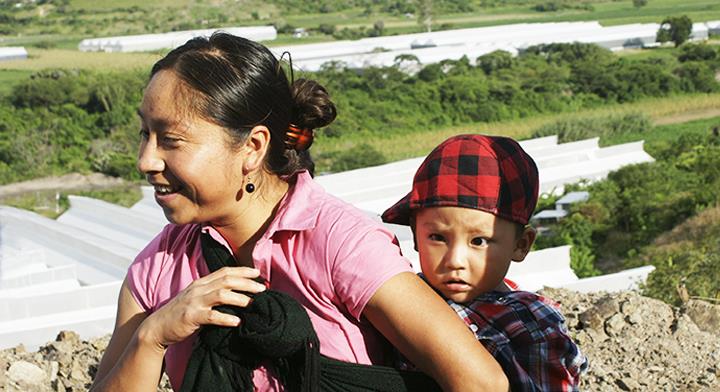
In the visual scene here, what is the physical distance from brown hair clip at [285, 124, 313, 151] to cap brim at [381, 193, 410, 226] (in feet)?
0.68

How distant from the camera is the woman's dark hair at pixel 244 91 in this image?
6.08ft

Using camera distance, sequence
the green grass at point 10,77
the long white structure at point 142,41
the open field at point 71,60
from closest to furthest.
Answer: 1. the green grass at point 10,77
2. the open field at point 71,60
3. the long white structure at point 142,41

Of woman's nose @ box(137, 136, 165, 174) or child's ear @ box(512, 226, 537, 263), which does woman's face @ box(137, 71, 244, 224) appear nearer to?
woman's nose @ box(137, 136, 165, 174)

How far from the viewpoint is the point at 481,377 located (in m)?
1.72

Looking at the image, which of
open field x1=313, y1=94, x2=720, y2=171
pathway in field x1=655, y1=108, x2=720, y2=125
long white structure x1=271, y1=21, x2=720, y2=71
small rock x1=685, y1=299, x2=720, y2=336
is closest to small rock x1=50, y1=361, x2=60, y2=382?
small rock x1=685, y1=299, x2=720, y2=336

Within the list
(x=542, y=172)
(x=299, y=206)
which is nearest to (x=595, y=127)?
(x=542, y=172)

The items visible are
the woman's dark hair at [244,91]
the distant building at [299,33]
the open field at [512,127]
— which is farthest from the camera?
the distant building at [299,33]

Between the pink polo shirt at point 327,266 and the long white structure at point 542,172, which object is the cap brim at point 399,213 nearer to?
the pink polo shirt at point 327,266

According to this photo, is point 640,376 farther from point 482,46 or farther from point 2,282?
point 482,46

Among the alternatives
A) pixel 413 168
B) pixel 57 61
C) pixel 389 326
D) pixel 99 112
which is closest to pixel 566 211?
pixel 413 168

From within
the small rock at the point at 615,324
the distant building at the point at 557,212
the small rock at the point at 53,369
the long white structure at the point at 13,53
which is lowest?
the long white structure at the point at 13,53

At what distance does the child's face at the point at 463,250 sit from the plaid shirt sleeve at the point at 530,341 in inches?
2.2

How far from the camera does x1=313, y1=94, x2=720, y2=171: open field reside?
28706 millimetres

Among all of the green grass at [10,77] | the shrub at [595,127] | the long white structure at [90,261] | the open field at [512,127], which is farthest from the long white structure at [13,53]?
the long white structure at [90,261]
